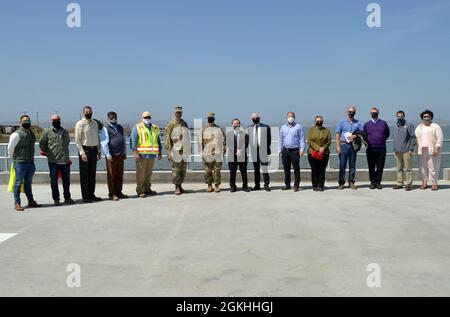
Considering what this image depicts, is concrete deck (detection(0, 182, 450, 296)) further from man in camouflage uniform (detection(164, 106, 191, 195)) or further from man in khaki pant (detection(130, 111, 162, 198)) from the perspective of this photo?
man in camouflage uniform (detection(164, 106, 191, 195))

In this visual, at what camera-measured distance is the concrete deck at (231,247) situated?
4.01m

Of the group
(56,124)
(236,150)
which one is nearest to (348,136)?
(236,150)

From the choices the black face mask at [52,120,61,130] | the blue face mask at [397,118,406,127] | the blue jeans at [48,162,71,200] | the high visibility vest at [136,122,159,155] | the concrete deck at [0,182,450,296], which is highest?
the black face mask at [52,120,61,130]

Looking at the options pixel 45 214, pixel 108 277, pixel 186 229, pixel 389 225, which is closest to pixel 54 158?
pixel 45 214

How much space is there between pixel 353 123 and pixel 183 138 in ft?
12.5

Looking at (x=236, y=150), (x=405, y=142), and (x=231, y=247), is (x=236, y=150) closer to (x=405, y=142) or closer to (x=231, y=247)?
(x=405, y=142)

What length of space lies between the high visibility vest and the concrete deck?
122cm

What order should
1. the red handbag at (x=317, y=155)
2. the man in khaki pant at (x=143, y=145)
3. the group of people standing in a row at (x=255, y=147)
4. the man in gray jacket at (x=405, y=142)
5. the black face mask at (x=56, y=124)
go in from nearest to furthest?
the black face mask at (x=56, y=124) < the group of people standing in a row at (x=255, y=147) < the man in khaki pant at (x=143, y=145) < the red handbag at (x=317, y=155) < the man in gray jacket at (x=405, y=142)

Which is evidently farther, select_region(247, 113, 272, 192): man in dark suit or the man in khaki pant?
select_region(247, 113, 272, 192): man in dark suit

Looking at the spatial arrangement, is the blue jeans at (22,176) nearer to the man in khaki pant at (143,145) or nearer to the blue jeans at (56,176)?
the blue jeans at (56,176)

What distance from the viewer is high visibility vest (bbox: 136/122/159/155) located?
30.8 feet

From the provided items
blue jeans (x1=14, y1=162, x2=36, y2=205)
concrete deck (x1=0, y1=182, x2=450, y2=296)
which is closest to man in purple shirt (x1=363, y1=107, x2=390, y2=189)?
concrete deck (x1=0, y1=182, x2=450, y2=296)

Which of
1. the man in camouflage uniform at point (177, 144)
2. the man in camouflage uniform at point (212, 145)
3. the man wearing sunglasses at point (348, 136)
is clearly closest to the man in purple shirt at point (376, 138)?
the man wearing sunglasses at point (348, 136)
